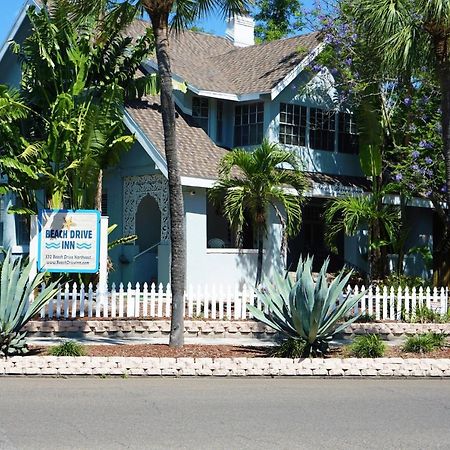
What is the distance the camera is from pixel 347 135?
2344 cm

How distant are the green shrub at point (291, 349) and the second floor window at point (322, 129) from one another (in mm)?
10810

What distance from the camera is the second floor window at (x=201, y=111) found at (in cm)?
2197

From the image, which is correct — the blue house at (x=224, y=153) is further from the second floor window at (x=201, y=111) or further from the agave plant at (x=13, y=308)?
the agave plant at (x=13, y=308)

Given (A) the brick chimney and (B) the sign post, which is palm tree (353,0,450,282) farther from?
(A) the brick chimney

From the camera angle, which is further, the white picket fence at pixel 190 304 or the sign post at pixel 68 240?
the sign post at pixel 68 240

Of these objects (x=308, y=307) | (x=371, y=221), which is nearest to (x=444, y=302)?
(x=371, y=221)

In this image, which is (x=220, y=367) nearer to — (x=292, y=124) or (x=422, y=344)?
(x=422, y=344)

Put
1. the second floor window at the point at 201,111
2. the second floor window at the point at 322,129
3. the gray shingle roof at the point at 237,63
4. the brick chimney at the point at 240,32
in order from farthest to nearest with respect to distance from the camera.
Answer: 1. the brick chimney at the point at 240,32
2. the second floor window at the point at 322,129
3. the second floor window at the point at 201,111
4. the gray shingle roof at the point at 237,63

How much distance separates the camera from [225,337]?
15.6 meters

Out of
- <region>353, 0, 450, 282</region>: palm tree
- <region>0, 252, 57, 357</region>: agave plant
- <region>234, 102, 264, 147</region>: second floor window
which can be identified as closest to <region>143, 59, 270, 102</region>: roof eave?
<region>234, 102, 264, 147</region>: second floor window

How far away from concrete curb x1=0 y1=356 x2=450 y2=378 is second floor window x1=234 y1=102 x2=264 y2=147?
10697mm

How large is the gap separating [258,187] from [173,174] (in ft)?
19.4

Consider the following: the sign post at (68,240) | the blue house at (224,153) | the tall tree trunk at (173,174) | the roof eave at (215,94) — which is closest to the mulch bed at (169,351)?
the tall tree trunk at (173,174)

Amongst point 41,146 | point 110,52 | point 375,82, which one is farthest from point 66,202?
point 375,82
